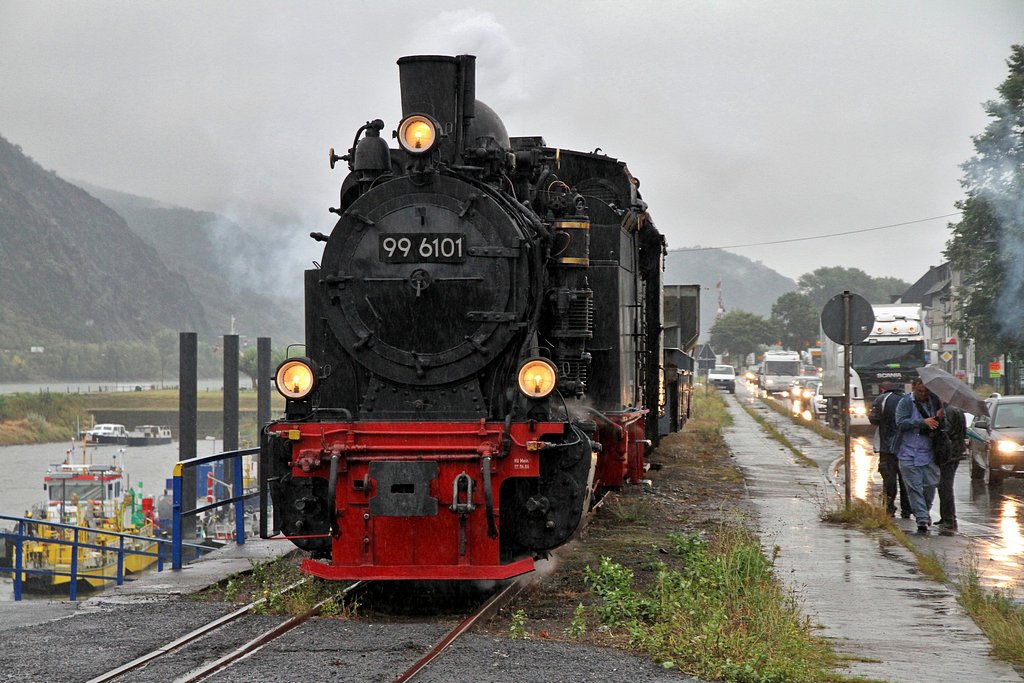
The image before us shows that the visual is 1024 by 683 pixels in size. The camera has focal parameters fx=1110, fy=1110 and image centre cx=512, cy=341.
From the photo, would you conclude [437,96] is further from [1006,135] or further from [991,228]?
[1006,135]

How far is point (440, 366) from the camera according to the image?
8047 mm

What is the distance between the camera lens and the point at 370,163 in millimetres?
8578

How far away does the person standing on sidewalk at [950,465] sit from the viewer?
38.1ft

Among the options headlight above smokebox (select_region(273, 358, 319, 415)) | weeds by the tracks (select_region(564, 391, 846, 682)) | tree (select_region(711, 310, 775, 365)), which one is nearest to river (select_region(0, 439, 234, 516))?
headlight above smokebox (select_region(273, 358, 319, 415))

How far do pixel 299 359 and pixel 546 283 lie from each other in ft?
6.60

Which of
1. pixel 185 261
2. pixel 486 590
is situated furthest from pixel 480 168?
pixel 185 261

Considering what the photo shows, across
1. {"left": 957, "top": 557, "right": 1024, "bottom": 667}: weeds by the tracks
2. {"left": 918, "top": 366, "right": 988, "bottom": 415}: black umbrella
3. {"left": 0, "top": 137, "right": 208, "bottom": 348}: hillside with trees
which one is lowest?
{"left": 957, "top": 557, "right": 1024, "bottom": 667}: weeds by the tracks

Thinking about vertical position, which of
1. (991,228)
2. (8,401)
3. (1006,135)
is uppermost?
(1006,135)

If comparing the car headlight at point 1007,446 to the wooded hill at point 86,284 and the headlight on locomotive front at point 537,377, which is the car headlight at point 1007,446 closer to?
the headlight on locomotive front at point 537,377

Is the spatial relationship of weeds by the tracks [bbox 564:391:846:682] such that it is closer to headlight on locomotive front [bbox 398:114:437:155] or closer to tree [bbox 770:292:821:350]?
headlight on locomotive front [bbox 398:114:437:155]

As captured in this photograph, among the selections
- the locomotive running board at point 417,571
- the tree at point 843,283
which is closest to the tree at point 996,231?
the locomotive running board at point 417,571

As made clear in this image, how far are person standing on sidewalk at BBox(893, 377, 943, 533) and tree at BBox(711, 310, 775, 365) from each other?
111641 mm

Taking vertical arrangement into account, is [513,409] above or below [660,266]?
below

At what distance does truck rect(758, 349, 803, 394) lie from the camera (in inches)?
2437
